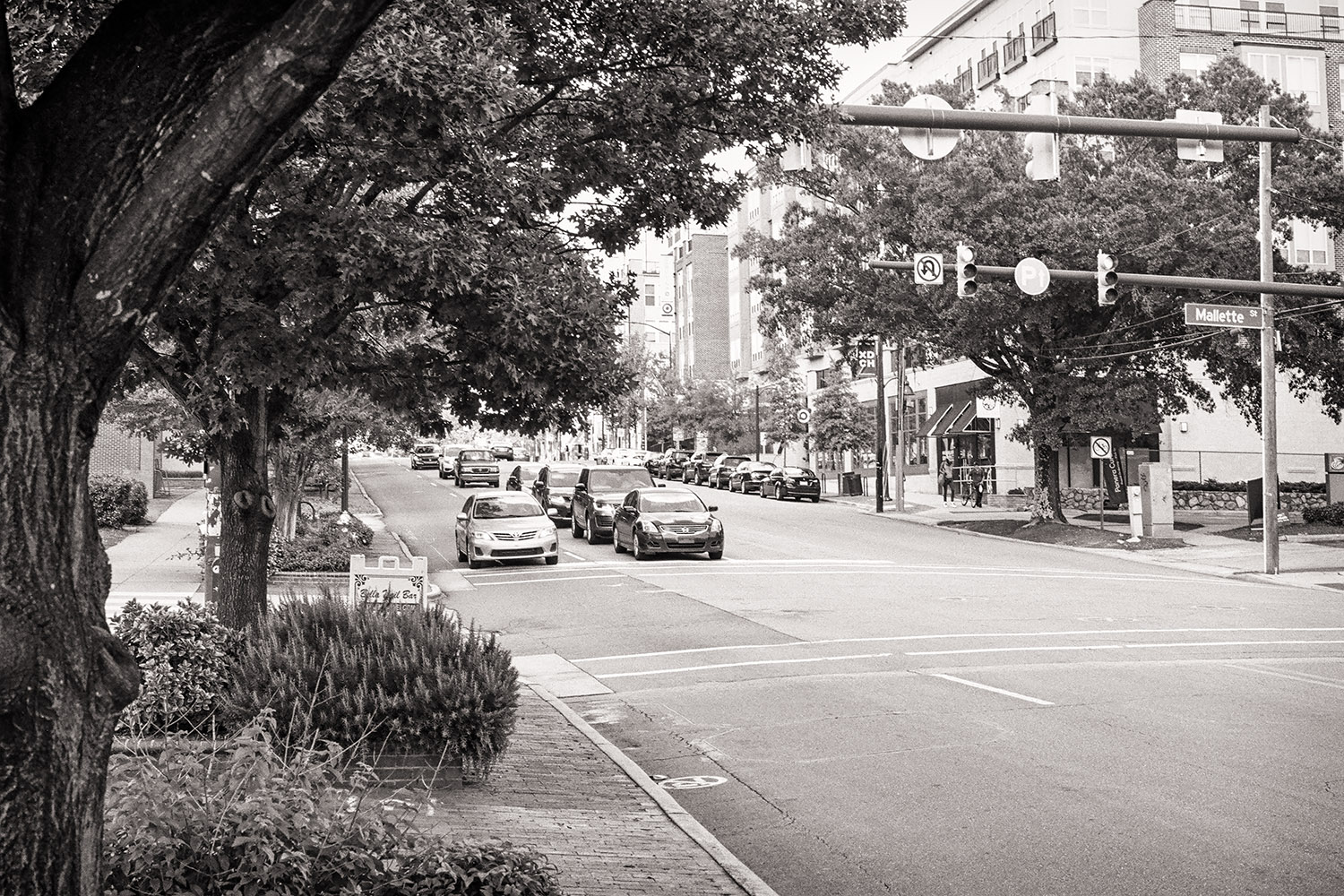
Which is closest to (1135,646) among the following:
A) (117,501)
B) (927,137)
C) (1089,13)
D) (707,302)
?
(927,137)

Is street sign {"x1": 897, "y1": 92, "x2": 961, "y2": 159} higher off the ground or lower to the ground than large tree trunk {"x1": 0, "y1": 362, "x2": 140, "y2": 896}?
higher

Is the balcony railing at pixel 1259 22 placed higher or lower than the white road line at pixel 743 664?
higher

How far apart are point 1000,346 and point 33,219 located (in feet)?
109

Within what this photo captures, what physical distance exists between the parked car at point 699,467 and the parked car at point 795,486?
1148cm

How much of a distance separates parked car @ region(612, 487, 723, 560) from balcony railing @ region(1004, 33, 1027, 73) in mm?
32485

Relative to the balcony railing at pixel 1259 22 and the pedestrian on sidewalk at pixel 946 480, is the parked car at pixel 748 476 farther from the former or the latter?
the balcony railing at pixel 1259 22

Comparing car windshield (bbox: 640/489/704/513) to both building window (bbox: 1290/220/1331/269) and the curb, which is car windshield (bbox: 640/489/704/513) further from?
building window (bbox: 1290/220/1331/269)

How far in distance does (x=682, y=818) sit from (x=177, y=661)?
3.86 m

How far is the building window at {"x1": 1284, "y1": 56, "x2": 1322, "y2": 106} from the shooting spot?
162 feet

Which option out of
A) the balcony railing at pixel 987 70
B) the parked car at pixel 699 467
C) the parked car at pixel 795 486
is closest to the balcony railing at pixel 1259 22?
the balcony railing at pixel 987 70

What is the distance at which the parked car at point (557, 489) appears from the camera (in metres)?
37.4

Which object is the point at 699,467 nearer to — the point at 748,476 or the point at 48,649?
the point at 748,476

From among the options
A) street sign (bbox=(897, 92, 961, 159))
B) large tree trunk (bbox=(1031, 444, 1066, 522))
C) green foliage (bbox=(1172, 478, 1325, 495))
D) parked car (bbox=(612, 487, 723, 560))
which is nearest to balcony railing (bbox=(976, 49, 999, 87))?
green foliage (bbox=(1172, 478, 1325, 495))

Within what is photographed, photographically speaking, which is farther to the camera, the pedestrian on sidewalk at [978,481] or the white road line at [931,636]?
the pedestrian on sidewalk at [978,481]
